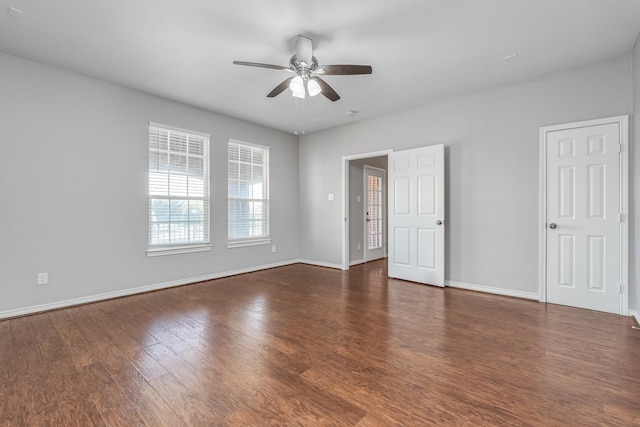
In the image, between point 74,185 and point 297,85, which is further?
point 74,185

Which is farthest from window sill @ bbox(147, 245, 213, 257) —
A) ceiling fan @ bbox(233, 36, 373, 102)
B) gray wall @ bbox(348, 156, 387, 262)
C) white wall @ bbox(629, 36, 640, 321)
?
white wall @ bbox(629, 36, 640, 321)

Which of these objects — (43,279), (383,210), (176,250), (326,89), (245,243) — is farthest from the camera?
(383,210)

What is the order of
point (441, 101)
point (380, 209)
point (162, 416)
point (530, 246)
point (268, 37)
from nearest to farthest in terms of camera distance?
point (162, 416) → point (268, 37) → point (530, 246) → point (441, 101) → point (380, 209)

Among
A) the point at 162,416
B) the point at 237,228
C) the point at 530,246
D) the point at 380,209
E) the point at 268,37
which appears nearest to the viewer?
the point at 162,416

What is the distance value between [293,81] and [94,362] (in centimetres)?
294

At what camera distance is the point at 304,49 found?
8.98 feet

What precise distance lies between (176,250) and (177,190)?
0.91m

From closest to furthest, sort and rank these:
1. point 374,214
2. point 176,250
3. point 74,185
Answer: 1. point 74,185
2. point 176,250
3. point 374,214

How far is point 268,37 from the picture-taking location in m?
2.79

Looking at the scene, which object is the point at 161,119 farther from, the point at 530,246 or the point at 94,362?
the point at 530,246

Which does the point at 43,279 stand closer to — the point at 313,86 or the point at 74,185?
the point at 74,185

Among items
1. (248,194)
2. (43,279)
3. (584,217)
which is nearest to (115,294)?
(43,279)

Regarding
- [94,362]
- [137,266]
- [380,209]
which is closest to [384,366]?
[94,362]

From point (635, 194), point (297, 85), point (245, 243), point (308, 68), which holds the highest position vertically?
point (308, 68)
